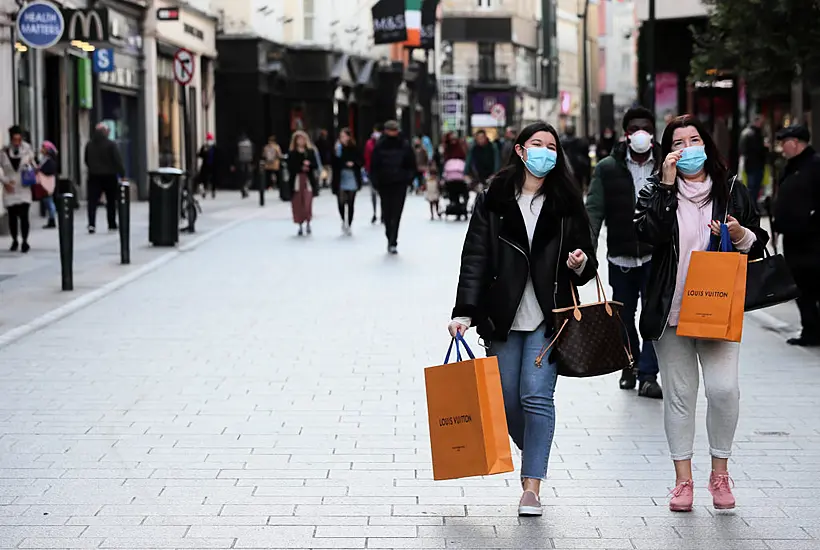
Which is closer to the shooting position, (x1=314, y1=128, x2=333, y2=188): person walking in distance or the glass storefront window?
the glass storefront window

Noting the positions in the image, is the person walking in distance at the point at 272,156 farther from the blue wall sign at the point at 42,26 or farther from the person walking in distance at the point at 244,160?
the blue wall sign at the point at 42,26

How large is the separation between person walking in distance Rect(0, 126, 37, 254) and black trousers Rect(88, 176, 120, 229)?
10.8 ft

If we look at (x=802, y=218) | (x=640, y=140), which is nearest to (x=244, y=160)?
(x=802, y=218)

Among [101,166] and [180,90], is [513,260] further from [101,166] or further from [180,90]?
[180,90]

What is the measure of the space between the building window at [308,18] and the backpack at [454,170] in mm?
24761

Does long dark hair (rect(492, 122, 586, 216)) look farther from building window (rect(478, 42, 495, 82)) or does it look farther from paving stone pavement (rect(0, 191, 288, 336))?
building window (rect(478, 42, 495, 82))

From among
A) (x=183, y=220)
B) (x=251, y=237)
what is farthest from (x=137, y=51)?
(x=251, y=237)

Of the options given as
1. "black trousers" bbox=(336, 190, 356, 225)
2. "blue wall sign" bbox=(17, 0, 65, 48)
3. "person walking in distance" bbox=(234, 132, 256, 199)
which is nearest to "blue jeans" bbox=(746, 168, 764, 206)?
"black trousers" bbox=(336, 190, 356, 225)

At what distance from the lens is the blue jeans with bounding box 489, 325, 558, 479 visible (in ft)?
21.2

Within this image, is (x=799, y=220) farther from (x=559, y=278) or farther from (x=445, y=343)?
(x=559, y=278)

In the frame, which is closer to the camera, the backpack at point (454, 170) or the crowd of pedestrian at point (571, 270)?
the crowd of pedestrian at point (571, 270)

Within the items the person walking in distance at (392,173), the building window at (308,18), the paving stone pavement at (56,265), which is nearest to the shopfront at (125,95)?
the paving stone pavement at (56,265)

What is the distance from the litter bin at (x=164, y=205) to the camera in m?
21.6

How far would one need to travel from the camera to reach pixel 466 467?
6.32 meters
